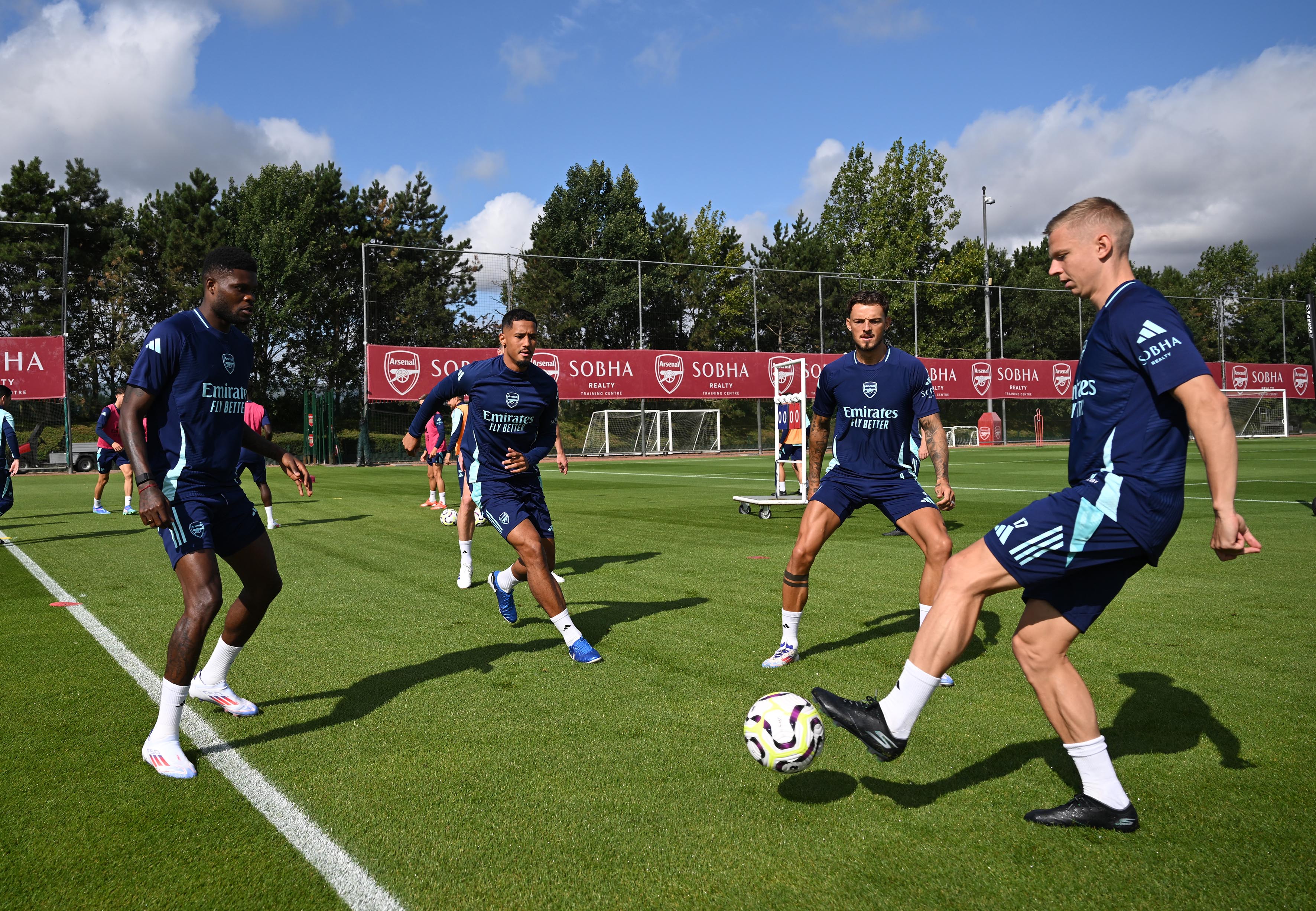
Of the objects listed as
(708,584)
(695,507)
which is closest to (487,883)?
(708,584)

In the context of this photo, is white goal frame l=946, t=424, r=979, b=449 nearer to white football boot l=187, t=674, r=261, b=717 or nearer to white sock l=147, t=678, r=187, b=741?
white football boot l=187, t=674, r=261, b=717

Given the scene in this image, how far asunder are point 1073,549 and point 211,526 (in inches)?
137

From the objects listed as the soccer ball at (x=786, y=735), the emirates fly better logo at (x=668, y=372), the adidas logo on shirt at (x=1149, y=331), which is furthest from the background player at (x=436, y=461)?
the emirates fly better logo at (x=668, y=372)

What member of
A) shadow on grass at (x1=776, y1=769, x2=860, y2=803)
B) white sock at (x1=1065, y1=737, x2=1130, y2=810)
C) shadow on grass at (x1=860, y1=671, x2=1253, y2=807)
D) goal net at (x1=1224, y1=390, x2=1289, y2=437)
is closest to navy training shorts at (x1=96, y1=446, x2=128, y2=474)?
shadow on grass at (x1=776, y1=769, x2=860, y2=803)

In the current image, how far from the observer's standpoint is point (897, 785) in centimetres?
337

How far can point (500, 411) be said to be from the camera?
5840 millimetres

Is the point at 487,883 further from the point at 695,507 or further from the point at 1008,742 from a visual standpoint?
the point at 695,507

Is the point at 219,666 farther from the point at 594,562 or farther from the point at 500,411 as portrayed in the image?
the point at 594,562

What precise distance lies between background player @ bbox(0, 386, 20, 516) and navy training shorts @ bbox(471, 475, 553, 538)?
7.72 m

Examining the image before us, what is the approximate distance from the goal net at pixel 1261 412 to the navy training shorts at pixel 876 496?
2005 inches

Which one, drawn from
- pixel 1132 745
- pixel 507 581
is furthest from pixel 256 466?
pixel 1132 745

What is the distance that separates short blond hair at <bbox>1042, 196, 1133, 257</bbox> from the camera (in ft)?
9.53

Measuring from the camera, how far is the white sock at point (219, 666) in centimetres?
437

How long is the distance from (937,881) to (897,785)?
73 centimetres
